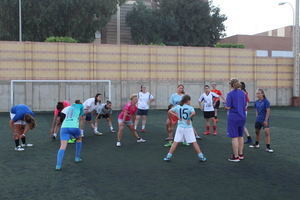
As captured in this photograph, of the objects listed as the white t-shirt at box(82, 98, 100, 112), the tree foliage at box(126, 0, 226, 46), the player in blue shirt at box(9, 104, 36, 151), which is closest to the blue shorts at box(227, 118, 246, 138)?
the player in blue shirt at box(9, 104, 36, 151)

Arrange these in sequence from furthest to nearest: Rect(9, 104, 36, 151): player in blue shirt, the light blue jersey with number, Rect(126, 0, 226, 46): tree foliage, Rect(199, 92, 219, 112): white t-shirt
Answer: Rect(126, 0, 226, 46): tree foliage, Rect(199, 92, 219, 112): white t-shirt, Rect(9, 104, 36, 151): player in blue shirt, the light blue jersey with number

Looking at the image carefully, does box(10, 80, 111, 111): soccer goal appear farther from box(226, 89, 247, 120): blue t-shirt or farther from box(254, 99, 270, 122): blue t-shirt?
box(226, 89, 247, 120): blue t-shirt

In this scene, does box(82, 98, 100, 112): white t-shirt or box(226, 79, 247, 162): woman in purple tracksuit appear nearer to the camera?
box(226, 79, 247, 162): woman in purple tracksuit

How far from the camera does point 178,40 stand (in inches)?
1671

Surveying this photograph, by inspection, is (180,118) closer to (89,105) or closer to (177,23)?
(89,105)

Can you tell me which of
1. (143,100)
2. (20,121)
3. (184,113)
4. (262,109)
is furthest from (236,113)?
(143,100)

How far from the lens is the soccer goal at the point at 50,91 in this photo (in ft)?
75.7

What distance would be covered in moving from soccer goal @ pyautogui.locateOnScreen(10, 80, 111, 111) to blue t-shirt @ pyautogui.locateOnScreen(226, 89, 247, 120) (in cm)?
1571

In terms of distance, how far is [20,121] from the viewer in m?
9.56

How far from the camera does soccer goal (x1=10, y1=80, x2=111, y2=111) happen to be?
23062 mm

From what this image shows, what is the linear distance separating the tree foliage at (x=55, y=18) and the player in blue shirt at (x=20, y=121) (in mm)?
24234

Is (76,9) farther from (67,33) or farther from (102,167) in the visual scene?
(102,167)

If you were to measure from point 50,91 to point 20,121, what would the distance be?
47.4 feet

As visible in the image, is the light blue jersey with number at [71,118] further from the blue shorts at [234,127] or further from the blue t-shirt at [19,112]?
the blue shorts at [234,127]
